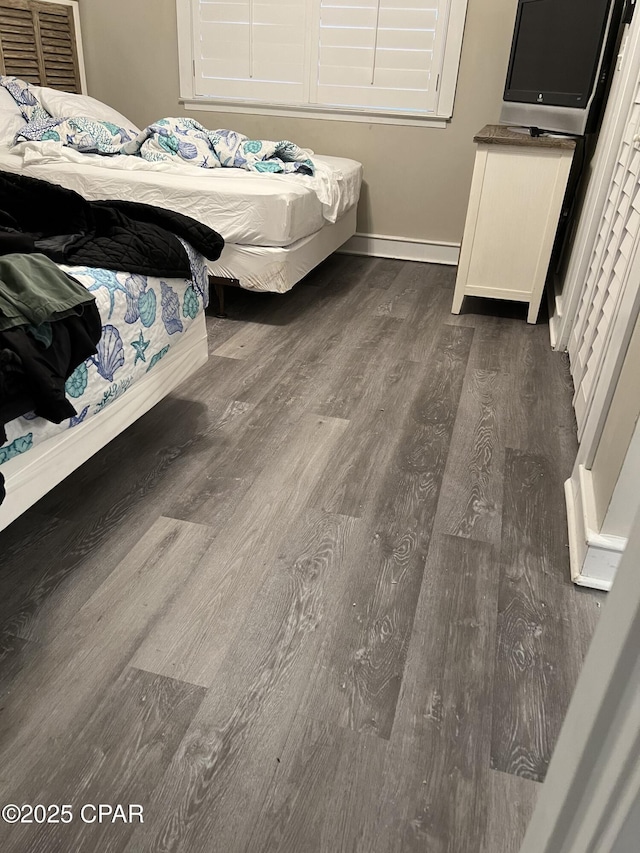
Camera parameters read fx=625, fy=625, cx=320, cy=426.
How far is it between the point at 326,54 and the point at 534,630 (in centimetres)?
375

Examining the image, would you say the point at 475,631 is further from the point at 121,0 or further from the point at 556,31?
the point at 121,0

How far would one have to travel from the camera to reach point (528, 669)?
1294mm

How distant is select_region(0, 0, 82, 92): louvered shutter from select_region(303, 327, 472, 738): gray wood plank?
342 centimetres

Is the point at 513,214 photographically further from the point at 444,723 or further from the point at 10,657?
the point at 10,657

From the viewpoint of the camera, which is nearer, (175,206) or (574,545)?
(574,545)

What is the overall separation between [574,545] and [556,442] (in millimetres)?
606

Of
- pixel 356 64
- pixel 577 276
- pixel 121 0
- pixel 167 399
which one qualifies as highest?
pixel 121 0

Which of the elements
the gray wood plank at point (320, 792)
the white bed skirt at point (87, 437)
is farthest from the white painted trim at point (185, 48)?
the gray wood plank at point (320, 792)

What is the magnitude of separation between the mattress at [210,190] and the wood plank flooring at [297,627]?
0.89 m

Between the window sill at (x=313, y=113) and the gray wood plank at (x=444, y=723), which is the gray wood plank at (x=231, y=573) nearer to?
the gray wood plank at (x=444, y=723)

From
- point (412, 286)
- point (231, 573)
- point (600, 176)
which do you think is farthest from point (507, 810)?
point (412, 286)

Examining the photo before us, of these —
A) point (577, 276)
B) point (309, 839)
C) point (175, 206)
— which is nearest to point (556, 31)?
point (577, 276)

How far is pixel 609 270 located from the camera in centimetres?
208

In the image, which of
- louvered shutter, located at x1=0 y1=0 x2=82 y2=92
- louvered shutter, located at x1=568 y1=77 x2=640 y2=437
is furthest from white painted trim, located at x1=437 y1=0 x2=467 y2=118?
louvered shutter, located at x1=0 y1=0 x2=82 y2=92
